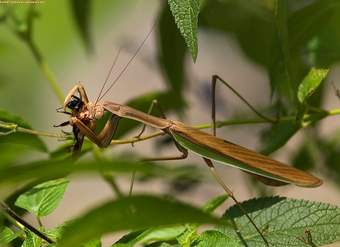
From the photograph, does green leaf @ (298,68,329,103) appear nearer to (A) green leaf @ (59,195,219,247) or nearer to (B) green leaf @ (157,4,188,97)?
(B) green leaf @ (157,4,188,97)

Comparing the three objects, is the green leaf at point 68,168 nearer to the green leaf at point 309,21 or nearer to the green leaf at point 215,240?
the green leaf at point 215,240

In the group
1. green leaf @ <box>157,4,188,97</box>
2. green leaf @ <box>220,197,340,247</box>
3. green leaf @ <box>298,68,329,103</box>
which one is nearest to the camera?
green leaf @ <box>220,197,340,247</box>

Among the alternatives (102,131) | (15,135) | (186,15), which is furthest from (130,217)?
(102,131)

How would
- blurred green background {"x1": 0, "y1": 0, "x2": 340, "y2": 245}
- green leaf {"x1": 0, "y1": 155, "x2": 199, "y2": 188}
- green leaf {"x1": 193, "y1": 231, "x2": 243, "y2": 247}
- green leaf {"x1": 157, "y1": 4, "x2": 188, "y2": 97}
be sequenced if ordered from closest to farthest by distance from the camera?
green leaf {"x1": 0, "y1": 155, "x2": 199, "y2": 188} < green leaf {"x1": 193, "y1": 231, "x2": 243, "y2": 247} < blurred green background {"x1": 0, "y1": 0, "x2": 340, "y2": 245} < green leaf {"x1": 157, "y1": 4, "x2": 188, "y2": 97}

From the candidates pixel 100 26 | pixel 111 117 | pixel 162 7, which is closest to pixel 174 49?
pixel 162 7

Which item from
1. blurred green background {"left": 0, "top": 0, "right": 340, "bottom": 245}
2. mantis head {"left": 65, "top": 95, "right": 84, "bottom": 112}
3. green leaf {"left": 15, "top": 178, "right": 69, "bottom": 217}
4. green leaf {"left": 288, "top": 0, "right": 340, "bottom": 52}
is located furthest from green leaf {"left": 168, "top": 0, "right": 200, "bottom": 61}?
green leaf {"left": 288, "top": 0, "right": 340, "bottom": 52}

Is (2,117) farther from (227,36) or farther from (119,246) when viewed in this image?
(227,36)
